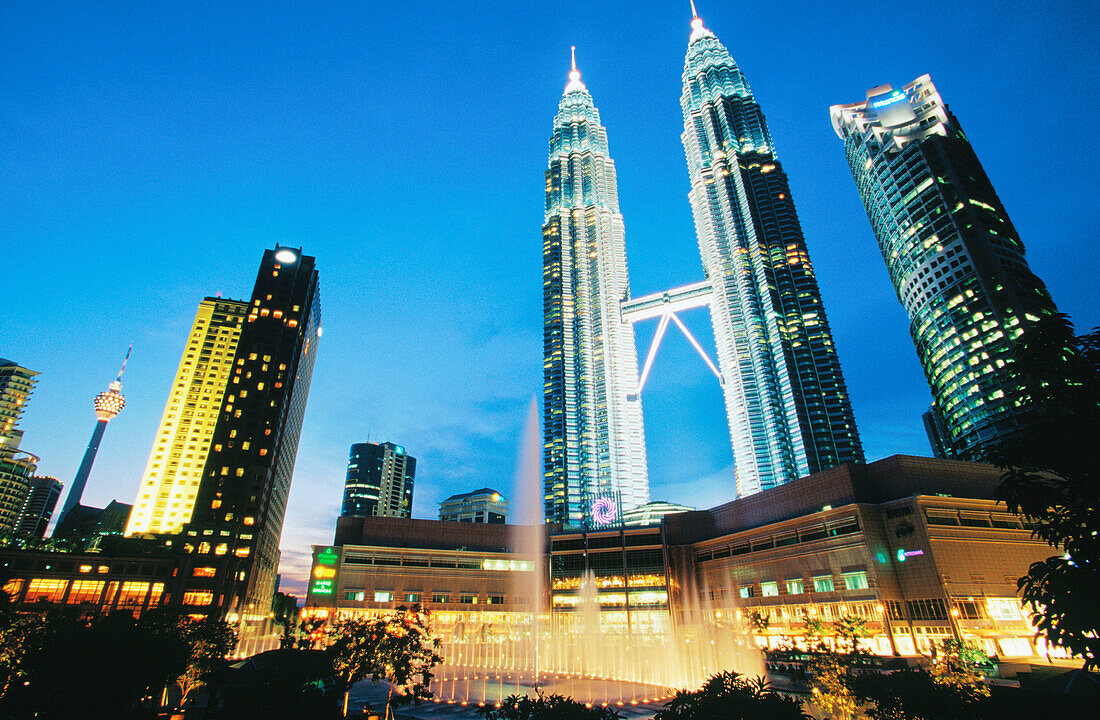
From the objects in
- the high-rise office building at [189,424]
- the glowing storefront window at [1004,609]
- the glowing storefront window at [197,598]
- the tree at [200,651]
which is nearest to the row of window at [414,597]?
the glowing storefront window at [197,598]

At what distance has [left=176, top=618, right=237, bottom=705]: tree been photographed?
3247cm

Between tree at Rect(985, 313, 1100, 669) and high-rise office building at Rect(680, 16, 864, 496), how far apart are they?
494 feet

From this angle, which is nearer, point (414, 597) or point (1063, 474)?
point (1063, 474)

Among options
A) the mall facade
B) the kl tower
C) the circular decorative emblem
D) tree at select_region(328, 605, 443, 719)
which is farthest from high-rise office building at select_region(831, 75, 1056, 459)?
the kl tower

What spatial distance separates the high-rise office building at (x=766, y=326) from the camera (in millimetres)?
153125

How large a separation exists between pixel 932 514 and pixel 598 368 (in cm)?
13154

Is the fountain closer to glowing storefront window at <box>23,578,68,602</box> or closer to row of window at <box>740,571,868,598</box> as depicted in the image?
row of window at <box>740,571,868,598</box>

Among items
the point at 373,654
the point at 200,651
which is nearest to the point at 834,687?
the point at 373,654

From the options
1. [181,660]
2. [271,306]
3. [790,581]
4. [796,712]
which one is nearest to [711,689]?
[796,712]

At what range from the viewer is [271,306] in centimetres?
13788

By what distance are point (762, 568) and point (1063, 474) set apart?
85669mm

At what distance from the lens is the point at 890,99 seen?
508 feet

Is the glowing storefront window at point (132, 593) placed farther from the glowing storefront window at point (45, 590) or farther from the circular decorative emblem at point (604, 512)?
the circular decorative emblem at point (604, 512)

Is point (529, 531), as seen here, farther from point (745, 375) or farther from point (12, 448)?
point (12, 448)
